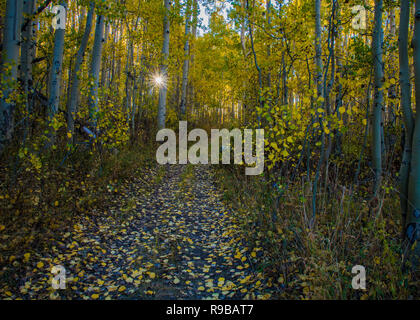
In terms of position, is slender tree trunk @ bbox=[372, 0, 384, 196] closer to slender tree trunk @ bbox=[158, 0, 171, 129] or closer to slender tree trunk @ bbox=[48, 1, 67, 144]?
slender tree trunk @ bbox=[48, 1, 67, 144]

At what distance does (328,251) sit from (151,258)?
2427 mm

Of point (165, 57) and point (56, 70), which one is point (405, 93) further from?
point (165, 57)

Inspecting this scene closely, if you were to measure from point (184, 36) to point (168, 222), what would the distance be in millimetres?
11320

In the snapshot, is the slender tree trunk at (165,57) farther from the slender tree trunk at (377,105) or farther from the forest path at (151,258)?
the slender tree trunk at (377,105)

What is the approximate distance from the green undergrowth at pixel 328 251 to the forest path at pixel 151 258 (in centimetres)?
28

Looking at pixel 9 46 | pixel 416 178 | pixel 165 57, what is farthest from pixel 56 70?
pixel 416 178

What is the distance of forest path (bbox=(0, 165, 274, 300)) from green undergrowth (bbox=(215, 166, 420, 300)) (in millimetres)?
276

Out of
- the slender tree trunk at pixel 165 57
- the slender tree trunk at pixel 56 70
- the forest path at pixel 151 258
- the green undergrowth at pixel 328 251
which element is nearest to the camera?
the green undergrowth at pixel 328 251

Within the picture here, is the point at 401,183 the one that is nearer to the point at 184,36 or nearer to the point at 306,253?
the point at 306,253

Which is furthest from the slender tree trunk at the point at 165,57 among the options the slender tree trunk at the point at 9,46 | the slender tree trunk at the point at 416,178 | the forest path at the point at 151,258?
the slender tree trunk at the point at 416,178

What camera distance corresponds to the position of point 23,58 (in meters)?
5.53

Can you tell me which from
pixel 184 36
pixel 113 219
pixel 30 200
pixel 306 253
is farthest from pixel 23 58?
pixel 184 36

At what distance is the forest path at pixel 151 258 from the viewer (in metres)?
2.86

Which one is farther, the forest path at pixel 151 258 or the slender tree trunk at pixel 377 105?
the slender tree trunk at pixel 377 105
